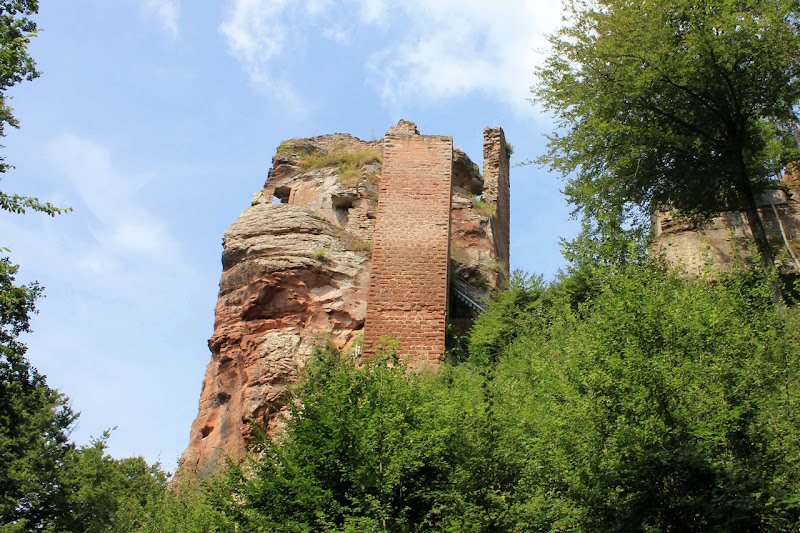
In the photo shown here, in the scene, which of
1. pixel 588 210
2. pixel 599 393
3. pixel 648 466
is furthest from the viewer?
pixel 588 210

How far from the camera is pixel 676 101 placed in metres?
14.8

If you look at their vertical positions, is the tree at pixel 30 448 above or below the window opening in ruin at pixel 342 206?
below

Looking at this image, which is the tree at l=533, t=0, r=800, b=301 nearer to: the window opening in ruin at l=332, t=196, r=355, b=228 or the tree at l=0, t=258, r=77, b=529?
the window opening in ruin at l=332, t=196, r=355, b=228

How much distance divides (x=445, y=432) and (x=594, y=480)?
2.07m

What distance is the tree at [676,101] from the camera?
13.8 metres

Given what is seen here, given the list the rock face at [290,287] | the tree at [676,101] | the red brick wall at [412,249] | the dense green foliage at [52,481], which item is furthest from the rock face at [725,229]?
the dense green foliage at [52,481]

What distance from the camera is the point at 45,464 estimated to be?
72.3 feet

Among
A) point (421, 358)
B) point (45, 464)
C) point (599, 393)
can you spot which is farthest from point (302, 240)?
point (45, 464)

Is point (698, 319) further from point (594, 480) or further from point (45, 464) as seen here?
point (45, 464)

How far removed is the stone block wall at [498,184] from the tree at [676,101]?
4.63 meters

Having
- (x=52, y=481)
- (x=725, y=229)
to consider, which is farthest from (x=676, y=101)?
(x=52, y=481)

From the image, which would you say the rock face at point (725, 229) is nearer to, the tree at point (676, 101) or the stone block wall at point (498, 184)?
the tree at point (676, 101)

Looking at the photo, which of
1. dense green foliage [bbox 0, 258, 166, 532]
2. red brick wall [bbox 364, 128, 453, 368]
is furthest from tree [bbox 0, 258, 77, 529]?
red brick wall [bbox 364, 128, 453, 368]

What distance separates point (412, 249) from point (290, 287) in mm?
2622
